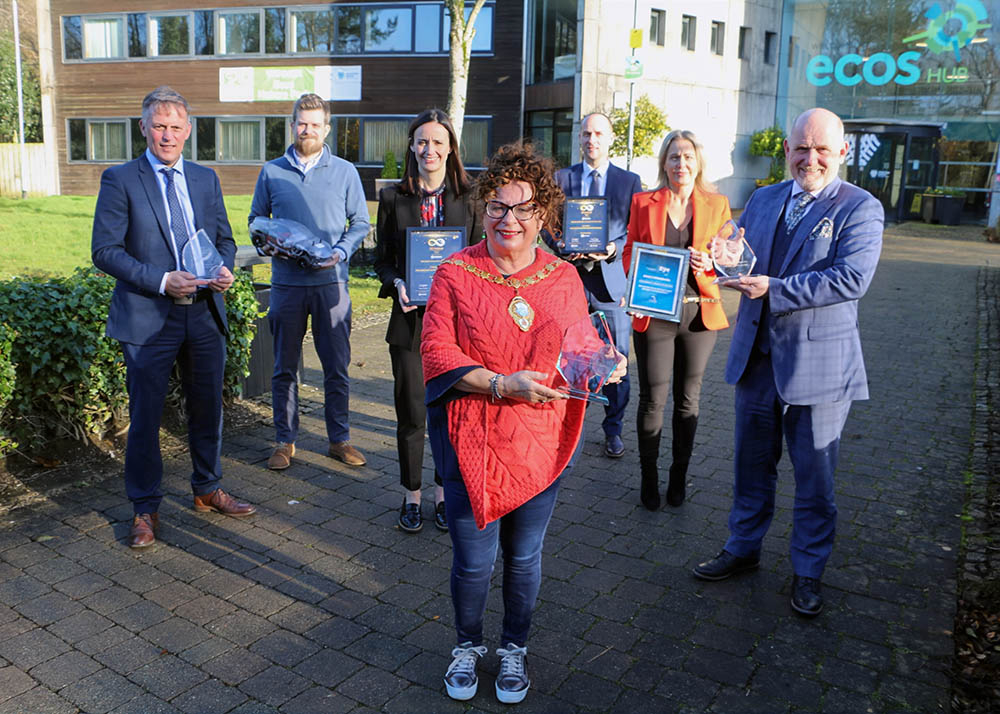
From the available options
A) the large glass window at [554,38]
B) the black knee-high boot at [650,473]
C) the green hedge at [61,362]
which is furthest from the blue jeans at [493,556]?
the large glass window at [554,38]

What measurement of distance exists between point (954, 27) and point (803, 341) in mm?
33908

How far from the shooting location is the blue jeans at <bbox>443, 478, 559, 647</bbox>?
3277mm

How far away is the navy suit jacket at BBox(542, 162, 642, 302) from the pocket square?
2.04 m

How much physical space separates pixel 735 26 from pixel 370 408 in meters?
31.0

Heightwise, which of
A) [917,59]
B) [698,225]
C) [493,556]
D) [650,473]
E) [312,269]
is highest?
[917,59]

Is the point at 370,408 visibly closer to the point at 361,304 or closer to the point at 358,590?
the point at 358,590

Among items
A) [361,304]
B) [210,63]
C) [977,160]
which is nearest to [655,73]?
[977,160]

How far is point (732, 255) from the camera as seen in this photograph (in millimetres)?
4117

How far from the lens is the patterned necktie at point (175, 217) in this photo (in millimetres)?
4691

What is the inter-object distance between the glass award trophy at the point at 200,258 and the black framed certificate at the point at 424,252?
3.46ft

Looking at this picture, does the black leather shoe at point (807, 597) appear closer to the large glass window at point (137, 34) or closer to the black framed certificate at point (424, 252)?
the black framed certificate at point (424, 252)

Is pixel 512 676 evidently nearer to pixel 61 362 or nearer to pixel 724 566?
pixel 724 566

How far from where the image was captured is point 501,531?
3.40m

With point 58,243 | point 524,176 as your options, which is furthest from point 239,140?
point 524,176
